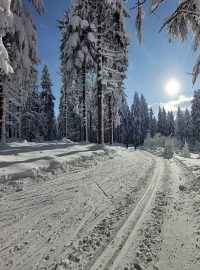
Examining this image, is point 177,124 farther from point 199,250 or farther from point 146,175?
point 199,250

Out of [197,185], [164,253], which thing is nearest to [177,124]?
[197,185]

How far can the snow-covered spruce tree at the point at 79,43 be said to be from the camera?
74.8ft

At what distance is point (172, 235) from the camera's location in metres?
5.32

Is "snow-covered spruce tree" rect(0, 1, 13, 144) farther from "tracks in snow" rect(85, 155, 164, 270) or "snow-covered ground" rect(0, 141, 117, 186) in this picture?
"tracks in snow" rect(85, 155, 164, 270)

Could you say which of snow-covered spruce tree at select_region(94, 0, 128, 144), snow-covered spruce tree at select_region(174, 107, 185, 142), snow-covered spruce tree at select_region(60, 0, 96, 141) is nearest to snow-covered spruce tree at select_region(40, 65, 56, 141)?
snow-covered spruce tree at select_region(60, 0, 96, 141)

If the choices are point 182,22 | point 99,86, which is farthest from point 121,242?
point 99,86

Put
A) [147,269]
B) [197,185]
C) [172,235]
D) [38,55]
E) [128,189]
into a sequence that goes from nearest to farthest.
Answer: [147,269], [172,235], [128,189], [197,185], [38,55]

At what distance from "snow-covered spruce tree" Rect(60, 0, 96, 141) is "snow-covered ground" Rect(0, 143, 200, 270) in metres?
16.1

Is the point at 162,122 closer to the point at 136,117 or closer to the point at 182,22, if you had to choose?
the point at 136,117

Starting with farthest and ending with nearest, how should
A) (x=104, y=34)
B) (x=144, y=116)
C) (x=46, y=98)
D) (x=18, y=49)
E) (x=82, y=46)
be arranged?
(x=144, y=116)
(x=46, y=98)
(x=82, y=46)
(x=104, y=34)
(x=18, y=49)

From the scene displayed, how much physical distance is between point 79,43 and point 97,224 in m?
21.0

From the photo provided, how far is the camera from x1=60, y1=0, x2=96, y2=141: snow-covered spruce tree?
22.8 metres

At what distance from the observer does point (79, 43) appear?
80.0 ft

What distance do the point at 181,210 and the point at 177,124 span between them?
86095 millimetres
